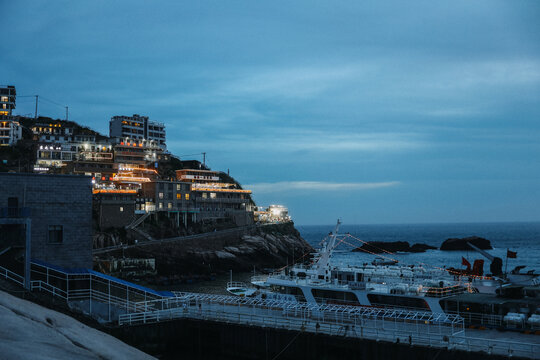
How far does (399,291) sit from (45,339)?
2842cm

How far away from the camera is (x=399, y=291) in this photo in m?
36.5

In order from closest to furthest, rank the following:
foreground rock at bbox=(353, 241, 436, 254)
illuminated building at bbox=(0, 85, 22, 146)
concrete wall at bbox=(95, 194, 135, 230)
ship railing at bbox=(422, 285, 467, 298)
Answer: ship railing at bbox=(422, 285, 467, 298) < concrete wall at bbox=(95, 194, 135, 230) < illuminated building at bbox=(0, 85, 22, 146) < foreground rock at bbox=(353, 241, 436, 254)

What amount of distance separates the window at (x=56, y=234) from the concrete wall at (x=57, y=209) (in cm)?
17

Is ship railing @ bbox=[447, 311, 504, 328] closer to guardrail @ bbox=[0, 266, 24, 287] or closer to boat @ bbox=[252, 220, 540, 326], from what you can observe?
boat @ bbox=[252, 220, 540, 326]

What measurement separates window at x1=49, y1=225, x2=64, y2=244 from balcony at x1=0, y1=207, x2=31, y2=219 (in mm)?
2667

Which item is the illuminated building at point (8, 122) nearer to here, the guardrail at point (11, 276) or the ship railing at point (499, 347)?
the guardrail at point (11, 276)

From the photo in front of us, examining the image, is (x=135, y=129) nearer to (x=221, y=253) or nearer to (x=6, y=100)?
(x=6, y=100)

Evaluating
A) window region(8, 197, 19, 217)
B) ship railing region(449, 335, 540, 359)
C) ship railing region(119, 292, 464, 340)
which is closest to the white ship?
ship railing region(119, 292, 464, 340)

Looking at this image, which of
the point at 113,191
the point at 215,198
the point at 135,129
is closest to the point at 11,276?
the point at 113,191

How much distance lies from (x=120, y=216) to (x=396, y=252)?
292ft

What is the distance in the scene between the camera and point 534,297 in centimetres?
3372

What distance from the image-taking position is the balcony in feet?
105

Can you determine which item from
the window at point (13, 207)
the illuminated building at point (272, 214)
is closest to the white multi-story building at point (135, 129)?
the illuminated building at point (272, 214)

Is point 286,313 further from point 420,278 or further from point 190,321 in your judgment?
point 420,278
